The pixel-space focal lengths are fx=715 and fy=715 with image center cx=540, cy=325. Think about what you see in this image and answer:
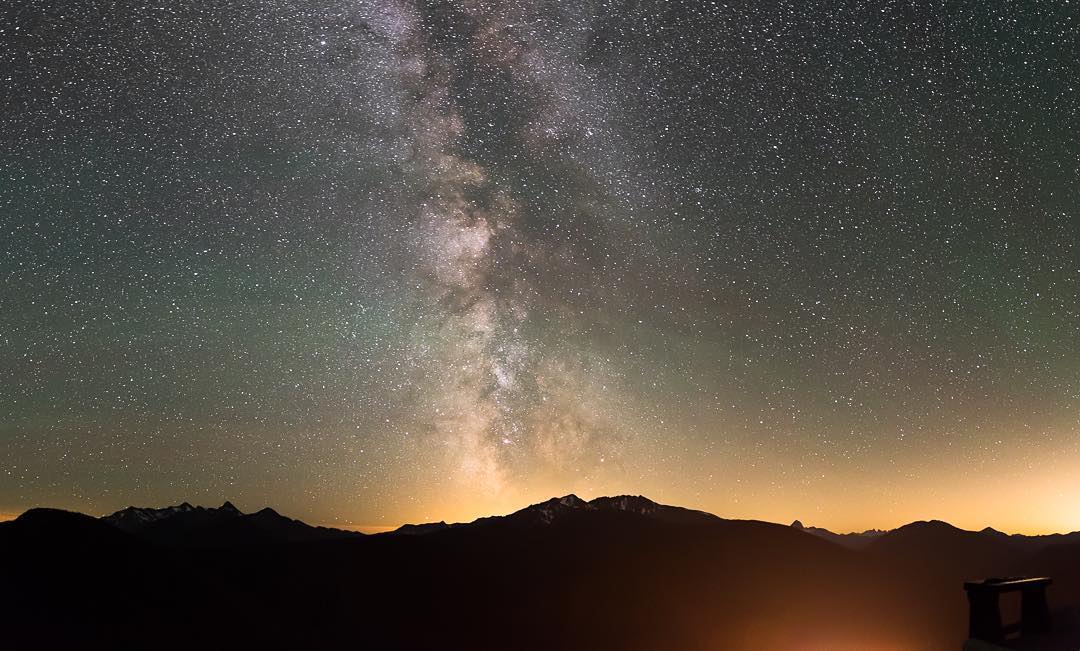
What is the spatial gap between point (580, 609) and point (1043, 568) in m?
77.3

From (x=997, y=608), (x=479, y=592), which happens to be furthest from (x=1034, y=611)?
(x=479, y=592)

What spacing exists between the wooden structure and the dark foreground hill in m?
97.9

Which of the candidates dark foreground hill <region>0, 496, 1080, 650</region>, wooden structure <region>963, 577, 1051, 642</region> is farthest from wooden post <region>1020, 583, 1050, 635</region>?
dark foreground hill <region>0, 496, 1080, 650</region>

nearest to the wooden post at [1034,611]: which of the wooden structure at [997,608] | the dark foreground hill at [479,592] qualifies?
the wooden structure at [997,608]

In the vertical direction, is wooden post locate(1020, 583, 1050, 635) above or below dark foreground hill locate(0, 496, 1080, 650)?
above

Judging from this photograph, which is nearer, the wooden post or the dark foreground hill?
the wooden post

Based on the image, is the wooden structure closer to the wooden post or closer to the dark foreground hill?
the wooden post

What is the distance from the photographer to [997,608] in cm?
859

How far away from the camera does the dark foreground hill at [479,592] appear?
3784 inches

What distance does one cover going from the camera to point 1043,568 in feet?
389

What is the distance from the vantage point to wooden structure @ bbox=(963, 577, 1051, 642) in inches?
332

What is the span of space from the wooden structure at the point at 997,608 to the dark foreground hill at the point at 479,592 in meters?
97.9

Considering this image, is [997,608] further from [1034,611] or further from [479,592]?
[479,592]

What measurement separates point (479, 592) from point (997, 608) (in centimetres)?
12276
